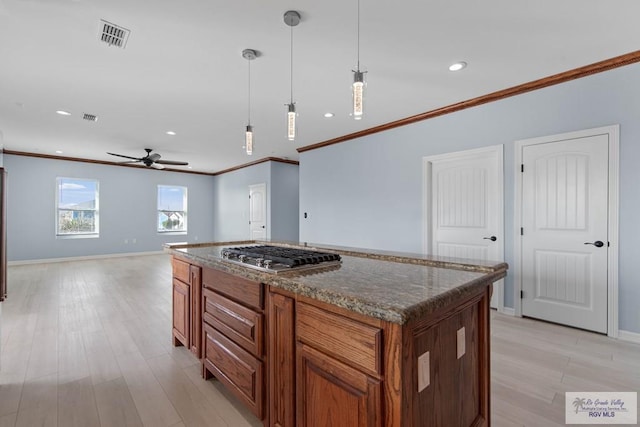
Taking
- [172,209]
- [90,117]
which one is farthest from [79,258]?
[90,117]

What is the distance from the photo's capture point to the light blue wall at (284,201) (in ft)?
23.9

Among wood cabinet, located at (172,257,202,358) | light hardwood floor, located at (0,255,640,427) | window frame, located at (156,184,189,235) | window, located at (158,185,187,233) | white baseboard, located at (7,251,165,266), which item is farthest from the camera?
window, located at (158,185,187,233)

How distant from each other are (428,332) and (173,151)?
22.6 feet

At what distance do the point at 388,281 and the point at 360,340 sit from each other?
331 mm

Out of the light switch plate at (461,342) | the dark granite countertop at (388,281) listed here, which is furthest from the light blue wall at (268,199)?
the light switch plate at (461,342)

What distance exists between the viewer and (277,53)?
2.61m

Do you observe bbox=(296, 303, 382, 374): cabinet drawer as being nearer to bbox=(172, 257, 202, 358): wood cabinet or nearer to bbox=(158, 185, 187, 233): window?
bbox=(172, 257, 202, 358): wood cabinet

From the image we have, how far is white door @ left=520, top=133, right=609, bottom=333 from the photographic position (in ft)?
9.36

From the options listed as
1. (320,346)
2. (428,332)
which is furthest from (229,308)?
(428,332)

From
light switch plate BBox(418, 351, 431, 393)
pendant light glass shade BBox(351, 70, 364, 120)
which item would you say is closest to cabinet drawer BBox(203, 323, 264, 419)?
light switch plate BBox(418, 351, 431, 393)

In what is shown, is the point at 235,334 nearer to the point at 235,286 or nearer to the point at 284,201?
the point at 235,286

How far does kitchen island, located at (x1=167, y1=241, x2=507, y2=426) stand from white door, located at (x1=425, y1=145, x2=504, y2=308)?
222 cm

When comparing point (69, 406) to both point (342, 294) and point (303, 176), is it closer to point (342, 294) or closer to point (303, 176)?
point (342, 294)

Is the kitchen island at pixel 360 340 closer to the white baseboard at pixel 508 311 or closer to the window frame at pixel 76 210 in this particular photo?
the white baseboard at pixel 508 311
